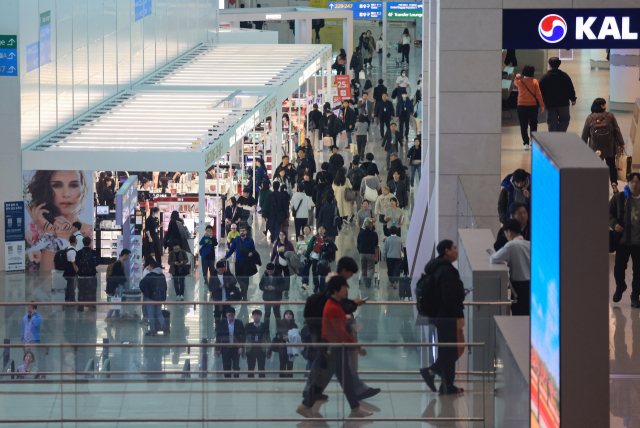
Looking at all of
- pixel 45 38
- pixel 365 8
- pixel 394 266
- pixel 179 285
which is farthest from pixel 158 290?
pixel 365 8

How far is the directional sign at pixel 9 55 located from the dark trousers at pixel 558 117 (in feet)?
29.9

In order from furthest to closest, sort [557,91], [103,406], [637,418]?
[557,91]
[103,406]
[637,418]

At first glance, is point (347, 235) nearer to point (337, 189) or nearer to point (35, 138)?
point (337, 189)

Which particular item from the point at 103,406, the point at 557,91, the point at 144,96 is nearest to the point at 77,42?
the point at 144,96

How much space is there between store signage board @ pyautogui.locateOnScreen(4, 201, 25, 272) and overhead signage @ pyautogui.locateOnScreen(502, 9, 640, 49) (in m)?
9.77

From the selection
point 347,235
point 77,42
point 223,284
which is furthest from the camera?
point 77,42

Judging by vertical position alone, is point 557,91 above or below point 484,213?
above

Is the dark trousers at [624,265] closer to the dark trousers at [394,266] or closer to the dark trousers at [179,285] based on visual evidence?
the dark trousers at [179,285]

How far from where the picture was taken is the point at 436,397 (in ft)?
24.9

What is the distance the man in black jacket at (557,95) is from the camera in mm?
13344

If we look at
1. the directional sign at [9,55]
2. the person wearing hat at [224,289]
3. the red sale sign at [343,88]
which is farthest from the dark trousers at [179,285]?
the red sale sign at [343,88]

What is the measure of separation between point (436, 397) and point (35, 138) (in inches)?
469

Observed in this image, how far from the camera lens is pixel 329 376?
7.50m

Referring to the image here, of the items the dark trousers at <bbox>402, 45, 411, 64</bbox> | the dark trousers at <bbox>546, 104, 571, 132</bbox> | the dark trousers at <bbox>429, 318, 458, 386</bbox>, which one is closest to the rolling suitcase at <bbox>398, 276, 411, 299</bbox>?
the dark trousers at <bbox>429, 318, 458, 386</bbox>
